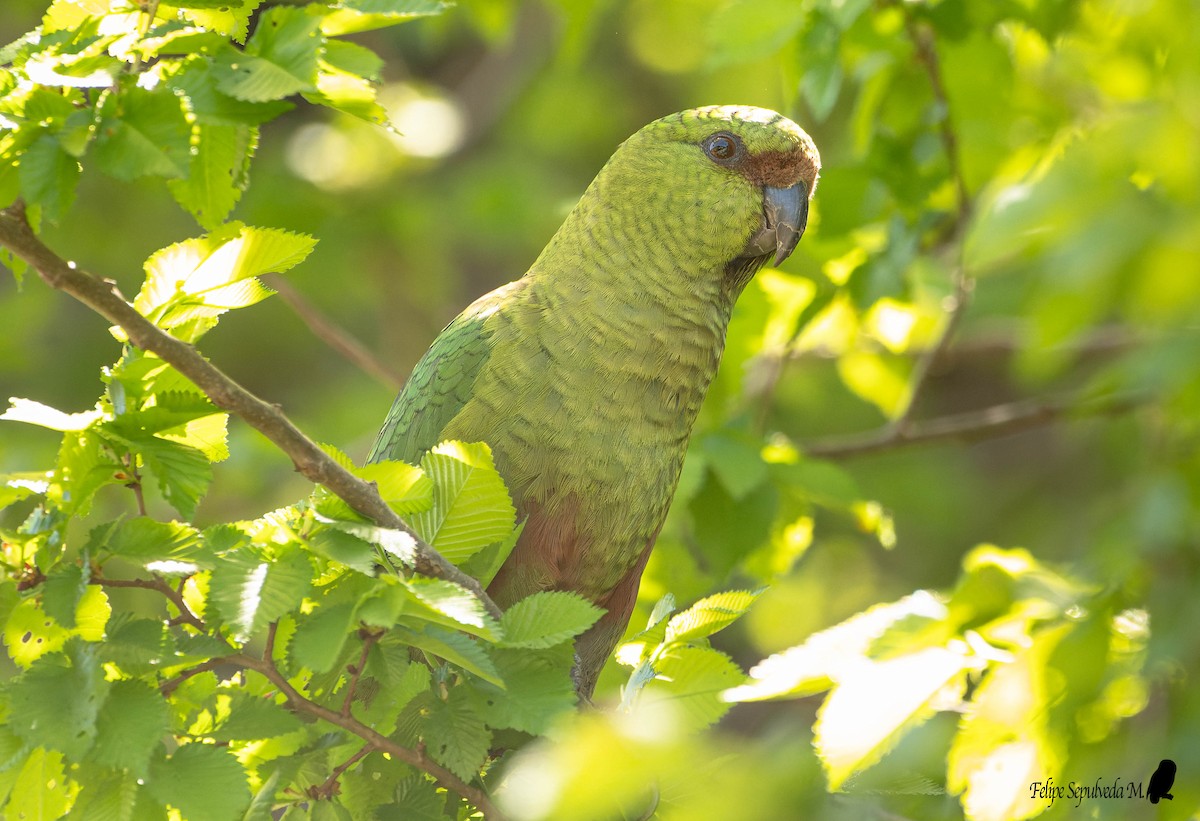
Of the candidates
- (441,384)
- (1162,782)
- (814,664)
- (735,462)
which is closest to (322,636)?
(814,664)

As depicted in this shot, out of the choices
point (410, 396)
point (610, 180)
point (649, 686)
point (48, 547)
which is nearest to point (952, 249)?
point (610, 180)

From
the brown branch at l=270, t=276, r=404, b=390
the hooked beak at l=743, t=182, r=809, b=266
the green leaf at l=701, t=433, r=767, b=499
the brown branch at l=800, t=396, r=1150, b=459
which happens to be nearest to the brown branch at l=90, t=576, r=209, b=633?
the green leaf at l=701, t=433, r=767, b=499

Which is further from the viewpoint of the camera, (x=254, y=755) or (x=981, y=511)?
(x=981, y=511)

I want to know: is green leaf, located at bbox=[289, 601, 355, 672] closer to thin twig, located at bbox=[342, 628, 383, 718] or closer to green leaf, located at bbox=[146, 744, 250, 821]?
thin twig, located at bbox=[342, 628, 383, 718]

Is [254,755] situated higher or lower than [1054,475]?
higher

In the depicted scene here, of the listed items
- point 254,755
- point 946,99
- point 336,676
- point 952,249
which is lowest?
point 254,755

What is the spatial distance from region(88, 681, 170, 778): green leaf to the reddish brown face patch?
2141 millimetres

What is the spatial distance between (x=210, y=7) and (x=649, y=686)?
4.72 feet

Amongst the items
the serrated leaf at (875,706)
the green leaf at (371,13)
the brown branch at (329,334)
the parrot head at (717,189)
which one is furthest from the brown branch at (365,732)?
the brown branch at (329,334)

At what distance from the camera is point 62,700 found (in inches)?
76.9

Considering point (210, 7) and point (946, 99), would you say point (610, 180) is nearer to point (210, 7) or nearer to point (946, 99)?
point (946, 99)

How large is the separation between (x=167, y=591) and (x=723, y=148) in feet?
6.58

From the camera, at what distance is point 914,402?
433cm

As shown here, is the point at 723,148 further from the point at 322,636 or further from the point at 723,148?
the point at 322,636
